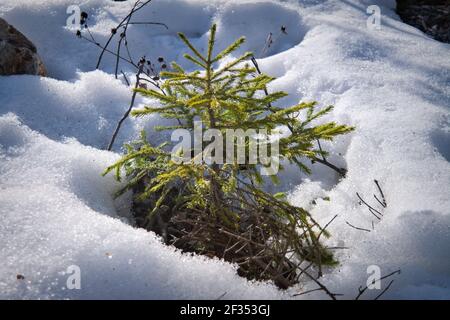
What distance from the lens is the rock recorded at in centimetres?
360

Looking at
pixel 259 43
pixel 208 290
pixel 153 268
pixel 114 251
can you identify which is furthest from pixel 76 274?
pixel 259 43

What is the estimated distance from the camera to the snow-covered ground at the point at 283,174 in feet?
6.30

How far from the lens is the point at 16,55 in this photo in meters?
3.64

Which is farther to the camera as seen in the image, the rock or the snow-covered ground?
the rock

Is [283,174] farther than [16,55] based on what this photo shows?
No

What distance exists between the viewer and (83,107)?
3.56 m

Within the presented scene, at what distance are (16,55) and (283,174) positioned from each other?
2.63 m

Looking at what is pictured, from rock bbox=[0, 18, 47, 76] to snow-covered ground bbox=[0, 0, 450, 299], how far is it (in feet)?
0.66

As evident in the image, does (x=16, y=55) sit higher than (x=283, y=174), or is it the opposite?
(x=16, y=55)

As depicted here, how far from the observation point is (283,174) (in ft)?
10.5

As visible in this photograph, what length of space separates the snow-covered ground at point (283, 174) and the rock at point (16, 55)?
20cm

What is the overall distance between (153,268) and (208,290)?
0.28 metres
